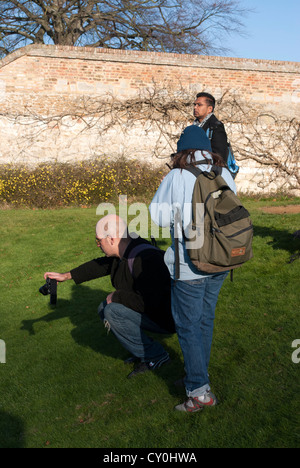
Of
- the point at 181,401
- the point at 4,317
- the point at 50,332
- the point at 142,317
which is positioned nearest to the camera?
the point at 181,401

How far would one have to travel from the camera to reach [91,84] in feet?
Result: 43.4

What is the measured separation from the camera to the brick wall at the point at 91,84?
1279 cm

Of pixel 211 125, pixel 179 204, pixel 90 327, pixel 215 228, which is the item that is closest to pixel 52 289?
pixel 90 327

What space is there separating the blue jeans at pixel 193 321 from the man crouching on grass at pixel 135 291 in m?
0.52

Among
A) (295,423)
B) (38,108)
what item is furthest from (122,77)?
(295,423)

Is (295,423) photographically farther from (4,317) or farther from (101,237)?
(4,317)

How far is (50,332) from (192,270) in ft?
9.13

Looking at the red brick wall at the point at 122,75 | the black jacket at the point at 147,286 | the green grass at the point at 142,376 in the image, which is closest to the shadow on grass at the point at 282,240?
the green grass at the point at 142,376

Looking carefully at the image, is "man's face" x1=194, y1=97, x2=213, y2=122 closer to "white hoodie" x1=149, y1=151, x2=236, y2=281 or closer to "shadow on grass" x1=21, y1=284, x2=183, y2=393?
"white hoodie" x1=149, y1=151, x2=236, y2=281

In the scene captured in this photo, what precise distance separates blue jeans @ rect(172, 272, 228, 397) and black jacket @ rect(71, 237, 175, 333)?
51cm

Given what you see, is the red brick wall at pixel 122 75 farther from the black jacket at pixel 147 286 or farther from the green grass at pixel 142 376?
the black jacket at pixel 147 286

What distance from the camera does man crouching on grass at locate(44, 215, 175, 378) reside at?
11.6 feet

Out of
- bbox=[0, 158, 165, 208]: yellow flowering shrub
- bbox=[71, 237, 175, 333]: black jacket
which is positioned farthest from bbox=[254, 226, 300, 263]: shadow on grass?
bbox=[0, 158, 165, 208]: yellow flowering shrub

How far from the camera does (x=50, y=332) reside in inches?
200
